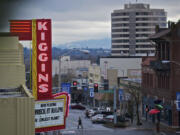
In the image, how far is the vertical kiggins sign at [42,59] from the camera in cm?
2372

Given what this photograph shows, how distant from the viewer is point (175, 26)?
A: 5122 centimetres

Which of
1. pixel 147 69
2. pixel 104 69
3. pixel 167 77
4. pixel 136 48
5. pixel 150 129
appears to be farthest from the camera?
pixel 136 48

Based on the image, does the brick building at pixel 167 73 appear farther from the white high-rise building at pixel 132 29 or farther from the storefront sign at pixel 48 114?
the white high-rise building at pixel 132 29

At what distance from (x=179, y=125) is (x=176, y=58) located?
7.29 metres

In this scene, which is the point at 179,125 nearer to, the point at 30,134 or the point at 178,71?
the point at 178,71

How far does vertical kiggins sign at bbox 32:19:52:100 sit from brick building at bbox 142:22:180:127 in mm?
24512

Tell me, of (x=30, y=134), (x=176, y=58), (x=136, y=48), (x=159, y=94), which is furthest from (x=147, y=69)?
(x=136, y=48)

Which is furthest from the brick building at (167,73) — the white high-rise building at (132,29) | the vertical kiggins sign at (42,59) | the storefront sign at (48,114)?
the white high-rise building at (132,29)

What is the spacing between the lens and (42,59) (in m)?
24.0

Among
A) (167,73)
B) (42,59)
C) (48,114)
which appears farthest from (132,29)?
(48,114)

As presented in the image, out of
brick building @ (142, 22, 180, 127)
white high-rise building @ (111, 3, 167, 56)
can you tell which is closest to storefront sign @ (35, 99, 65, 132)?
brick building @ (142, 22, 180, 127)

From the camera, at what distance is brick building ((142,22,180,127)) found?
167ft

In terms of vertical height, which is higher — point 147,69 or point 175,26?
point 175,26

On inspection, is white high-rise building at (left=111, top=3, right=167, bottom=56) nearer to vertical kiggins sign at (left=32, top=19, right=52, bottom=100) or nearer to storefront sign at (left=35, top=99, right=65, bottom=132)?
vertical kiggins sign at (left=32, top=19, right=52, bottom=100)
